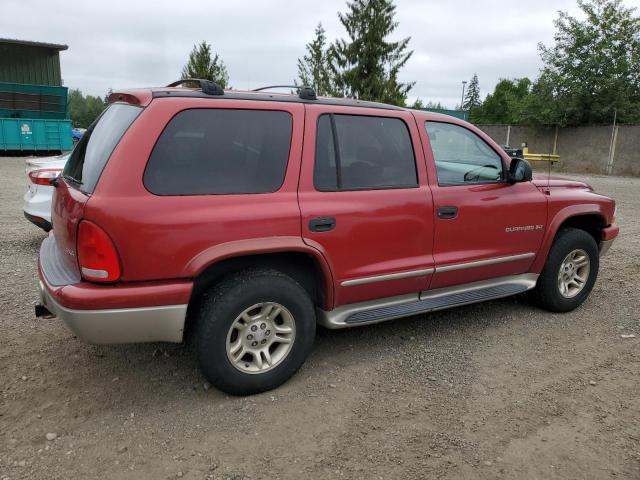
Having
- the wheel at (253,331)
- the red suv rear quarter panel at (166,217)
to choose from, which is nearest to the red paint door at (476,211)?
the wheel at (253,331)

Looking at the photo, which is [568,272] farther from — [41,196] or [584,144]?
[584,144]

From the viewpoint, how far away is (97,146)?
117 inches

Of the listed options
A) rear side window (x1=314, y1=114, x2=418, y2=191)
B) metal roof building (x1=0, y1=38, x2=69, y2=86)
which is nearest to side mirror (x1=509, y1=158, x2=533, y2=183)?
rear side window (x1=314, y1=114, x2=418, y2=191)

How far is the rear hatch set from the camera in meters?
2.71

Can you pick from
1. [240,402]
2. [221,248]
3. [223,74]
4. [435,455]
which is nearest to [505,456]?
[435,455]

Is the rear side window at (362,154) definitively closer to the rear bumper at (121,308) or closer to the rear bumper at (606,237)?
the rear bumper at (121,308)

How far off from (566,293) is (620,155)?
2158 cm

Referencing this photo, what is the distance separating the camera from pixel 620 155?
888 inches

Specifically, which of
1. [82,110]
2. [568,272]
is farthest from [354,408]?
[82,110]

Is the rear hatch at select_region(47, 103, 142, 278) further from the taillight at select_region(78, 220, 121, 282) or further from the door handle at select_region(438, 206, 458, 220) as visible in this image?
the door handle at select_region(438, 206, 458, 220)

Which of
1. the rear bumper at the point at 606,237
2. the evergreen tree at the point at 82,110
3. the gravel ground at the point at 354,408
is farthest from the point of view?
the evergreen tree at the point at 82,110

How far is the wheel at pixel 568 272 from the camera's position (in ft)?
14.3

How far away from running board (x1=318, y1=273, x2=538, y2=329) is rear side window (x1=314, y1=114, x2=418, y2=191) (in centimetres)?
80

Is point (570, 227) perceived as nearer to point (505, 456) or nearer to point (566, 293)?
point (566, 293)
